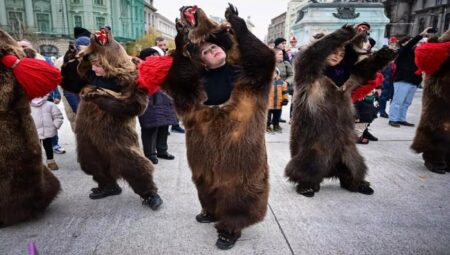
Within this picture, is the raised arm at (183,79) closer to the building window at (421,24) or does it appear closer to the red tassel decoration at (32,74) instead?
the red tassel decoration at (32,74)

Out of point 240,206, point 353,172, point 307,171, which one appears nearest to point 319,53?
point 307,171

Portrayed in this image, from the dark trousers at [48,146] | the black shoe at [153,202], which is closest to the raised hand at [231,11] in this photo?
the black shoe at [153,202]

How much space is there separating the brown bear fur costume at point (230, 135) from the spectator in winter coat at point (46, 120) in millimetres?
2875

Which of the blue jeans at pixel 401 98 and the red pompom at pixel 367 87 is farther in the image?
the blue jeans at pixel 401 98

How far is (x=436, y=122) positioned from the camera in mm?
3971

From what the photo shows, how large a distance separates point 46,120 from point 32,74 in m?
2.00

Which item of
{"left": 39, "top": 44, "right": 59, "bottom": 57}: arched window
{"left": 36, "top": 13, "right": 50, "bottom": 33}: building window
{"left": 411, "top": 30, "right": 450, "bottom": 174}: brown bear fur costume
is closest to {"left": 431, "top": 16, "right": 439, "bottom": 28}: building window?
{"left": 411, "top": 30, "right": 450, "bottom": 174}: brown bear fur costume

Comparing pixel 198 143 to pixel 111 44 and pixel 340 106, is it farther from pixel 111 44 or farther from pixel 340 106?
pixel 340 106

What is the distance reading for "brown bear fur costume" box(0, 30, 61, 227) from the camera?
253 cm

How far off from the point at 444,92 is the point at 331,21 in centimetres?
1085

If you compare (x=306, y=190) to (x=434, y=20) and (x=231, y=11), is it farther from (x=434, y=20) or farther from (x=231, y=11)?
(x=434, y=20)

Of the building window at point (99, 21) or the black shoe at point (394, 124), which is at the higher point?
the building window at point (99, 21)

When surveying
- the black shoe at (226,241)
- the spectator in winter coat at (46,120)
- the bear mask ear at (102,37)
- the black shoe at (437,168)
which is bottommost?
the black shoe at (226,241)

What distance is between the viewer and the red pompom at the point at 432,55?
359 cm
